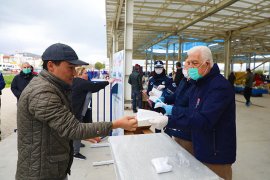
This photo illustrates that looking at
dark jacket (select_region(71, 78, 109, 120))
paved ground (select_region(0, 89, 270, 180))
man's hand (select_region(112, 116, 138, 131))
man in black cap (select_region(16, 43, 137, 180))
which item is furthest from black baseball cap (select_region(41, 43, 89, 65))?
paved ground (select_region(0, 89, 270, 180))

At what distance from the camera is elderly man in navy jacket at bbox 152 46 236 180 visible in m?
1.46

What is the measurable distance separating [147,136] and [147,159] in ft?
1.61

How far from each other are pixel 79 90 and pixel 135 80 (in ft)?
13.1

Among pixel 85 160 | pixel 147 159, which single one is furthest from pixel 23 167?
pixel 85 160

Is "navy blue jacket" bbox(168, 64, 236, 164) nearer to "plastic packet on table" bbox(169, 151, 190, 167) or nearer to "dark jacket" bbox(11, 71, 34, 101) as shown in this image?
"plastic packet on table" bbox(169, 151, 190, 167)

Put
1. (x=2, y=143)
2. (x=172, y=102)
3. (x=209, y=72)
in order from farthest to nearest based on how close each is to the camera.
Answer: (x=2, y=143) → (x=172, y=102) → (x=209, y=72)

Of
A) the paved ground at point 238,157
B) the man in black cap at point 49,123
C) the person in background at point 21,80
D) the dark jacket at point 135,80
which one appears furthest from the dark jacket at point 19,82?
the dark jacket at point 135,80

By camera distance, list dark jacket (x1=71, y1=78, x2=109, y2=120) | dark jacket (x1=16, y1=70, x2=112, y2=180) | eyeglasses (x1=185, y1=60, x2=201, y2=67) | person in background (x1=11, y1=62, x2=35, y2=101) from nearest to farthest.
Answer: dark jacket (x1=16, y1=70, x2=112, y2=180) → eyeglasses (x1=185, y1=60, x2=201, y2=67) → dark jacket (x1=71, y1=78, x2=109, y2=120) → person in background (x1=11, y1=62, x2=35, y2=101)

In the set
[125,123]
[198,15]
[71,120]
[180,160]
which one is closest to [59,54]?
[71,120]

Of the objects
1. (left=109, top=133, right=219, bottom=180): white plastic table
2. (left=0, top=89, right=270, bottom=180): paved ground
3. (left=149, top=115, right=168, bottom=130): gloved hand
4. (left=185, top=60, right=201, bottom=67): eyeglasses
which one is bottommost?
(left=0, top=89, right=270, bottom=180): paved ground

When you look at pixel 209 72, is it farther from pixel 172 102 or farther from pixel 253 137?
pixel 253 137

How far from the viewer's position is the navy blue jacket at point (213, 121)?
1.46 m

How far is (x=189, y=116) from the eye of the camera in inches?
59.4

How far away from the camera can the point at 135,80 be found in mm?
7223
